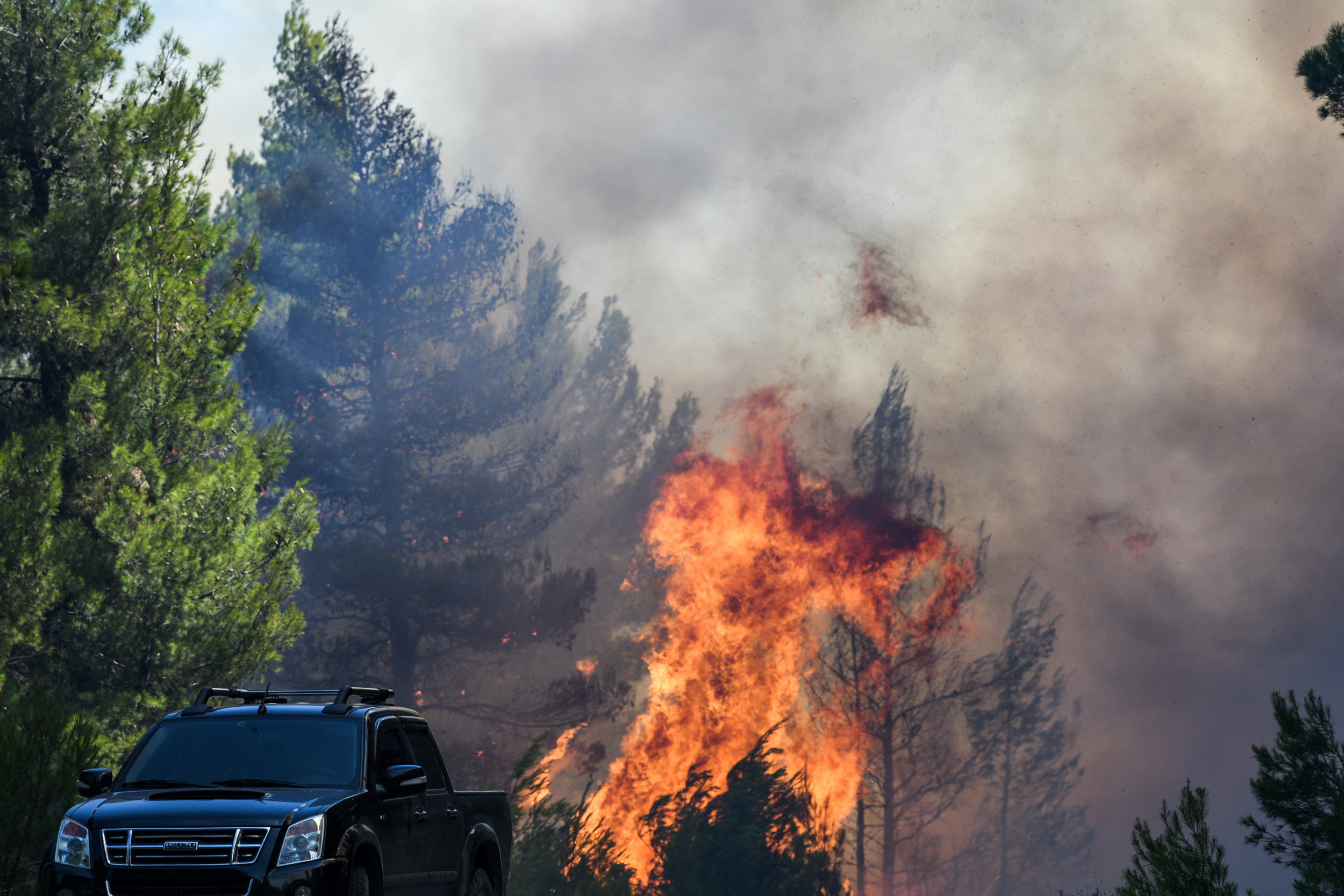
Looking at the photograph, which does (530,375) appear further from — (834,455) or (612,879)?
(612,879)

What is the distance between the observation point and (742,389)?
48688 millimetres

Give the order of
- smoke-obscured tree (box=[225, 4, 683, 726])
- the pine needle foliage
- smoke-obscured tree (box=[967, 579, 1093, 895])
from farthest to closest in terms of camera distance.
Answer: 1. smoke-obscured tree (box=[967, 579, 1093, 895])
2. smoke-obscured tree (box=[225, 4, 683, 726])
3. the pine needle foliage

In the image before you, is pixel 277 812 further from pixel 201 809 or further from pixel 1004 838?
pixel 1004 838

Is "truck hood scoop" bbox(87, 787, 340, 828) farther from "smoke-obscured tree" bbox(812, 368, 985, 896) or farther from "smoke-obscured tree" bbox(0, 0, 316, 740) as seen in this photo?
"smoke-obscured tree" bbox(812, 368, 985, 896)

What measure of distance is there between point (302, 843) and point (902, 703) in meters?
39.0

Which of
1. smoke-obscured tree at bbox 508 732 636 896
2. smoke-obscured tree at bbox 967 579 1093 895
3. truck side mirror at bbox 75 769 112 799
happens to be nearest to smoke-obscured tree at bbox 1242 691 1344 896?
smoke-obscured tree at bbox 508 732 636 896

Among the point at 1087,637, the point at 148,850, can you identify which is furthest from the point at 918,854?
the point at 148,850

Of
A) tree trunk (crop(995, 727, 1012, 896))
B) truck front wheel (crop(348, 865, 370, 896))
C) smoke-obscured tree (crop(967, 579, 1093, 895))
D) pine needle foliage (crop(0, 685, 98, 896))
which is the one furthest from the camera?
tree trunk (crop(995, 727, 1012, 896))

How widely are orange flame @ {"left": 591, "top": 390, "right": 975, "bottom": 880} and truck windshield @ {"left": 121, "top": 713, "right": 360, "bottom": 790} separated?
32.2 m

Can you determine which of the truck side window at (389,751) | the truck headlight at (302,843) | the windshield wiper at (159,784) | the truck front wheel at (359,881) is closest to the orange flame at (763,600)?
the truck side window at (389,751)

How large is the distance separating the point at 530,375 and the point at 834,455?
555 inches

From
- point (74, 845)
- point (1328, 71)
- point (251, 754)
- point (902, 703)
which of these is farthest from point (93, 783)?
point (902, 703)

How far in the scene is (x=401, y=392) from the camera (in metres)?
34.4

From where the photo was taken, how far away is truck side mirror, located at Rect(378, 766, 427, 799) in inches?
260
